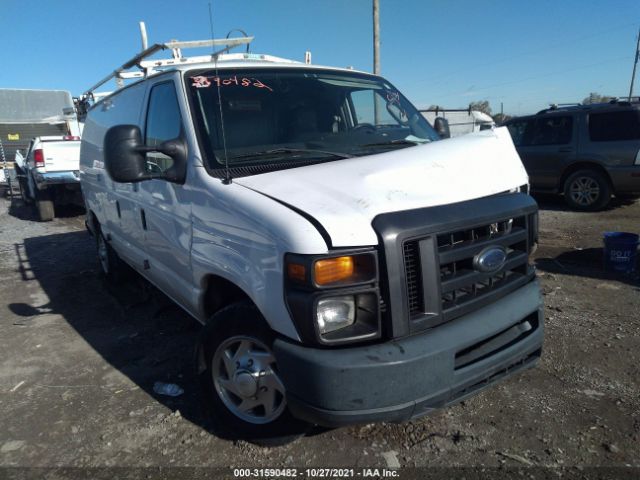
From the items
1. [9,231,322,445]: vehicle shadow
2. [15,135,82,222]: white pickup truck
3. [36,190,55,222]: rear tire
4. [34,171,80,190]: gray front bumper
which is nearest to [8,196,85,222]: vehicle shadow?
[36,190,55,222]: rear tire

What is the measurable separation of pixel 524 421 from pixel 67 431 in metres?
2.84

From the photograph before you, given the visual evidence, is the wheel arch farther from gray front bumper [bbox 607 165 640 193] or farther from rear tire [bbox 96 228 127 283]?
gray front bumper [bbox 607 165 640 193]

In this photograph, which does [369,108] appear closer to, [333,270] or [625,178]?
[333,270]

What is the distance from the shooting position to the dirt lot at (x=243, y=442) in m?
2.52

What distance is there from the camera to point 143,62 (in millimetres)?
5141

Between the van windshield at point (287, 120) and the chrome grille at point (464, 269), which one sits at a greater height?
the van windshield at point (287, 120)

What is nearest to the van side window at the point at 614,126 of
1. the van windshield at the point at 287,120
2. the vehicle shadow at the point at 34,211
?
the van windshield at the point at 287,120

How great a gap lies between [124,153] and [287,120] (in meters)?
1.07

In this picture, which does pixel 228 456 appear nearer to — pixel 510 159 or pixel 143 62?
pixel 510 159

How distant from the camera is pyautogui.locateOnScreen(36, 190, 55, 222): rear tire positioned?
438 inches

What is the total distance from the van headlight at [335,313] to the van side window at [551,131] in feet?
27.6

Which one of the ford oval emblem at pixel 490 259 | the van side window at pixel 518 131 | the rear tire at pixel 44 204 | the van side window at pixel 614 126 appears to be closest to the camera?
the ford oval emblem at pixel 490 259

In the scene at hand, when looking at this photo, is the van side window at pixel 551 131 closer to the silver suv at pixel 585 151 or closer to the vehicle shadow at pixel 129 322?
the silver suv at pixel 585 151

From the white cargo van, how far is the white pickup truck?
8.82 meters
